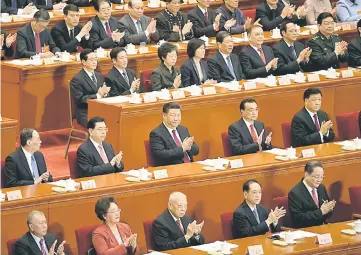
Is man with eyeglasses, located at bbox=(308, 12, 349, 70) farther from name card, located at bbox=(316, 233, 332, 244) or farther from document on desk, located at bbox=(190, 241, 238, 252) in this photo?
document on desk, located at bbox=(190, 241, 238, 252)

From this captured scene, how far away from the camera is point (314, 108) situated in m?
8.90

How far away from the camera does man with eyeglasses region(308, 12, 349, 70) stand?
408 inches

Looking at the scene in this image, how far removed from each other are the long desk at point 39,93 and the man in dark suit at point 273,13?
7.17 ft

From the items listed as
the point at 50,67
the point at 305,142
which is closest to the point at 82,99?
the point at 50,67

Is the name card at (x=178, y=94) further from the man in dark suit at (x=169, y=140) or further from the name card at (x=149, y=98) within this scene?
the man in dark suit at (x=169, y=140)

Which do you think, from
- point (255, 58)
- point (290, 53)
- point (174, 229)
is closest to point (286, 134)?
point (255, 58)

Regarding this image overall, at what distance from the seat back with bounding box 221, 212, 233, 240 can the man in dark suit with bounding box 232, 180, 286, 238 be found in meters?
0.03

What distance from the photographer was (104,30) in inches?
417

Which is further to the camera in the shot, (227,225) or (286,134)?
(286,134)

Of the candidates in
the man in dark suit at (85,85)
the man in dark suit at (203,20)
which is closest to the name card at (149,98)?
the man in dark suit at (85,85)

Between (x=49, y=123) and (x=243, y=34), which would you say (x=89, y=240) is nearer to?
(x=49, y=123)

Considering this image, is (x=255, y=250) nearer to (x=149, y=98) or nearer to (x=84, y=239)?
(x=84, y=239)

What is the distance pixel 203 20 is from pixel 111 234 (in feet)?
14.9

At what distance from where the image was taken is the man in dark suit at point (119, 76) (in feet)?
31.1
